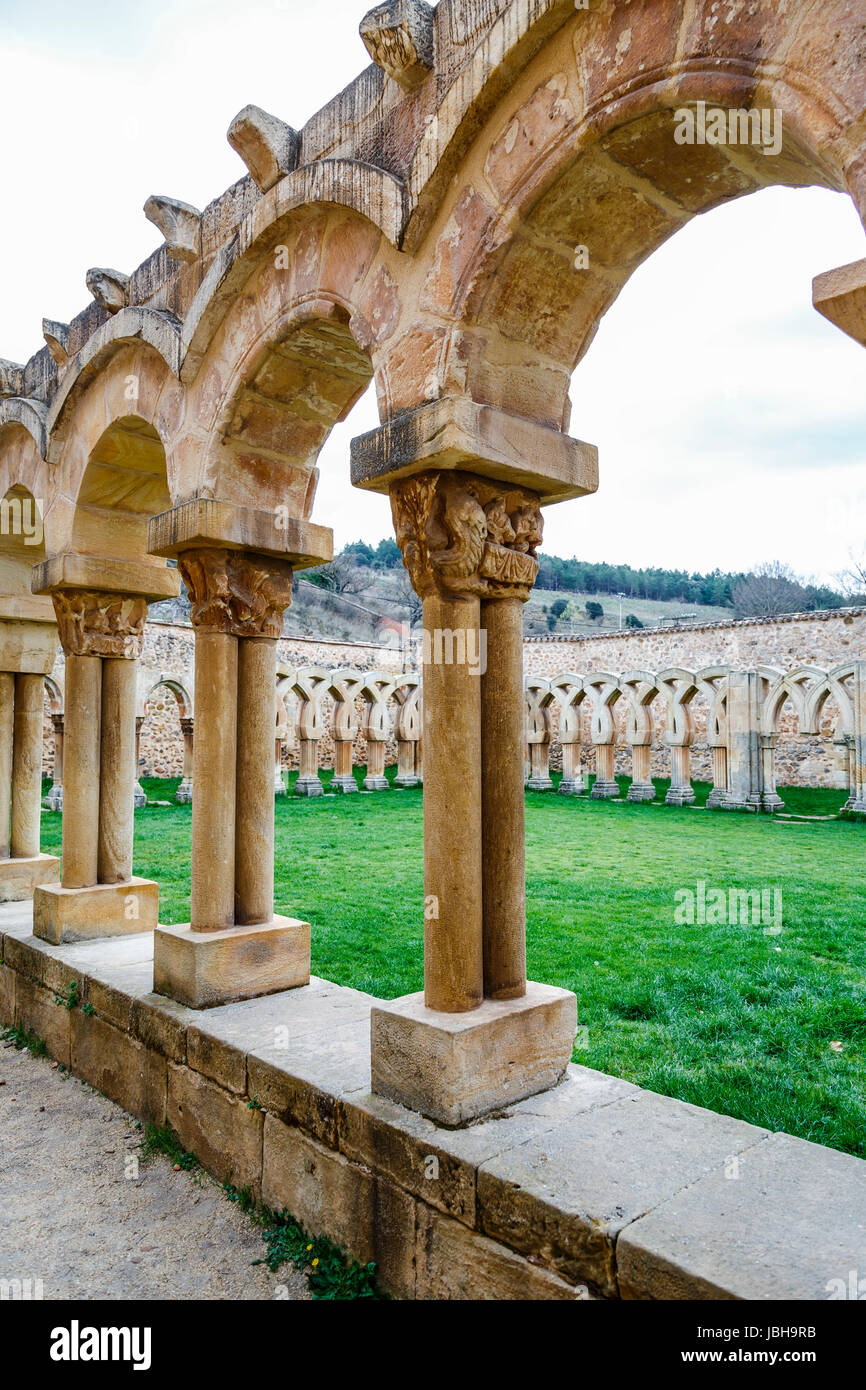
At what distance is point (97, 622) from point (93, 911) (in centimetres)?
160

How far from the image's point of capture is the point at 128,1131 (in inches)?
141

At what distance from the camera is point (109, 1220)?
298 centimetres

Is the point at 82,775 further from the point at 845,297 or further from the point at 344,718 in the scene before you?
the point at 344,718

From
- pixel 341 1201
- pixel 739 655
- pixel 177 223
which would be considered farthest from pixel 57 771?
pixel 739 655

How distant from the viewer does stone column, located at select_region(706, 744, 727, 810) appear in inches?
582

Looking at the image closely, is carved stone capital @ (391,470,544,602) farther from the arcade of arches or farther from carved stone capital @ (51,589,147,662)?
carved stone capital @ (51,589,147,662)

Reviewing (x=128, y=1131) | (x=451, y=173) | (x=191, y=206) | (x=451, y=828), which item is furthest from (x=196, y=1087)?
(x=191, y=206)

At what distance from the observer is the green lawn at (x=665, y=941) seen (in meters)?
3.45

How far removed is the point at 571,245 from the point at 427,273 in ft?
1.44

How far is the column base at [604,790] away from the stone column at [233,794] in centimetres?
1271

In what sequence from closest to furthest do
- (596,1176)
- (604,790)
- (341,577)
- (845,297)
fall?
(845,297) < (596,1176) < (604,790) < (341,577)

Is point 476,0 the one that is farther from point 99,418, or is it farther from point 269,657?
point 99,418

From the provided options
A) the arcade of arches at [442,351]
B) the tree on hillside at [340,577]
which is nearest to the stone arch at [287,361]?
the arcade of arches at [442,351]

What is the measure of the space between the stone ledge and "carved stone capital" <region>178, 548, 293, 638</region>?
5.29ft
